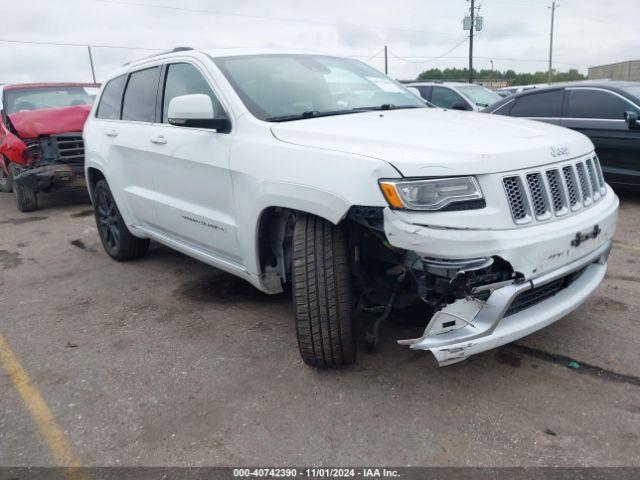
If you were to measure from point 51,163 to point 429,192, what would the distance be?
7.05 m

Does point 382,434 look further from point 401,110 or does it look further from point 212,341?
point 401,110

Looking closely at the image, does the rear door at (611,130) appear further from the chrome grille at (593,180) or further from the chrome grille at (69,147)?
the chrome grille at (69,147)

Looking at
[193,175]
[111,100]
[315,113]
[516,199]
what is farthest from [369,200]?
[111,100]

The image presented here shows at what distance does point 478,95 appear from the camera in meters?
11.4

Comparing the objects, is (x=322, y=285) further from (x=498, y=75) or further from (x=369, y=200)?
(x=498, y=75)

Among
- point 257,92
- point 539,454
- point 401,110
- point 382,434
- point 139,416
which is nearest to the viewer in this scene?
point 539,454

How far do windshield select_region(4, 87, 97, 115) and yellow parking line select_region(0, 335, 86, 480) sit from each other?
6.56 meters

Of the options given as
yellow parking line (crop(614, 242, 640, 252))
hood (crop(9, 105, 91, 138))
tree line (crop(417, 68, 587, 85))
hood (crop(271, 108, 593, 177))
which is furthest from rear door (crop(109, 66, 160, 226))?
tree line (crop(417, 68, 587, 85))

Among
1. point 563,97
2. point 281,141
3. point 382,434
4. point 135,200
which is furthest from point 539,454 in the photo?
point 563,97

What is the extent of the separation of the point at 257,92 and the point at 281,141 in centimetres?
60

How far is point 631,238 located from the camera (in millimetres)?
5277

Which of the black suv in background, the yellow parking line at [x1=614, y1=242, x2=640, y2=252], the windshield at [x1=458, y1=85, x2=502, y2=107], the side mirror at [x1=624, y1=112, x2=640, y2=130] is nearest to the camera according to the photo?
the yellow parking line at [x1=614, y1=242, x2=640, y2=252]

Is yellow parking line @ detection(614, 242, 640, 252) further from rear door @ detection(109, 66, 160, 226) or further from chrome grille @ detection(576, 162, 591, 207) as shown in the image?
rear door @ detection(109, 66, 160, 226)

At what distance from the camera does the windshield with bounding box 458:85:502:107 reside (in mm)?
11055
